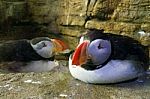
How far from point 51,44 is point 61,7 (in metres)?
0.91

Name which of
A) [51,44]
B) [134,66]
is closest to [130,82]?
[134,66]

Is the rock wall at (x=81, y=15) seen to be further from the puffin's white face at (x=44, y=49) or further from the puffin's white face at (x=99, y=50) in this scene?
the puffin's white face at (x=99, y=50)

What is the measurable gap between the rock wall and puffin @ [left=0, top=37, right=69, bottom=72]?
0.59 meters

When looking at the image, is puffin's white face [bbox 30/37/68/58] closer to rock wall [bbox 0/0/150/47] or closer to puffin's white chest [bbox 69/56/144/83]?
rock wall [bbox 0/0/150/47]

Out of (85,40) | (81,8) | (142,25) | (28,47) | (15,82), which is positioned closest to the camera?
(85,40)

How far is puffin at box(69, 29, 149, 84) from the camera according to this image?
2.88 metres

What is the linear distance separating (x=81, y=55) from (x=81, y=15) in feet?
5.70

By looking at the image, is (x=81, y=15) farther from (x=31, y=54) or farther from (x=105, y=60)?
(x=105, y=60)

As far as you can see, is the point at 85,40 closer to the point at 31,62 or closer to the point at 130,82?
the point at 130,82

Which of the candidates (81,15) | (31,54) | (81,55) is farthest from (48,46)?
(81,55)

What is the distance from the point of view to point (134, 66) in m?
3.00

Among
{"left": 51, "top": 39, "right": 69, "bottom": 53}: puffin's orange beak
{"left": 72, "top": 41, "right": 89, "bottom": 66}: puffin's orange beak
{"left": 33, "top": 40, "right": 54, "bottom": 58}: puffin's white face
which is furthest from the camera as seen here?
{"left": 33, "top": 40, "right": 54, "bottom": 58}: puffin's white face

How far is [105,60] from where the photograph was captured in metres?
2.93

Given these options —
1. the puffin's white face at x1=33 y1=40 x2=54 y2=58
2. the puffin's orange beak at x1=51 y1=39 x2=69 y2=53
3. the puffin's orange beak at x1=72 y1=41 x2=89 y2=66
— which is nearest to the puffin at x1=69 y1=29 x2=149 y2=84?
the puffin's orange beak at x1=72 y1=41 x2=89 y2=66
